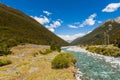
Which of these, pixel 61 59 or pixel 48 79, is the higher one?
pixel 61 59

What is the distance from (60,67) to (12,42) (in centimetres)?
5333

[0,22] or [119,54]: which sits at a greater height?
[0,22]

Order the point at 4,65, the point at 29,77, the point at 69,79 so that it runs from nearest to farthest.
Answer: the point at 69,79 → the point at 29,77 → the point at 4,65

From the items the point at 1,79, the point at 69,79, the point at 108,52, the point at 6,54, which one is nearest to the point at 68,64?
the point at 69,79

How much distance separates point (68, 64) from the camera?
35.5m

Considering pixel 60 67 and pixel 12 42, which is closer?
pixel 60 67

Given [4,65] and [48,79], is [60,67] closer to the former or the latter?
[48,79]

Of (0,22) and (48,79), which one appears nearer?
(48,79)

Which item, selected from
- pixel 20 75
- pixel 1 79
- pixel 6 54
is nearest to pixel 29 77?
pixel 20 75

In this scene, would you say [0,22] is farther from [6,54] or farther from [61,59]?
[61,59]

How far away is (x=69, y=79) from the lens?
25.6m

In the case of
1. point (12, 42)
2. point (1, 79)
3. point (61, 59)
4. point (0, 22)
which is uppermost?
point (0, 22)

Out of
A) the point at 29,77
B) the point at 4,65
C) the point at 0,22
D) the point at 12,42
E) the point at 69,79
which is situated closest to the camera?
the point at 69,79

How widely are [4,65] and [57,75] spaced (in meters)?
18.1
